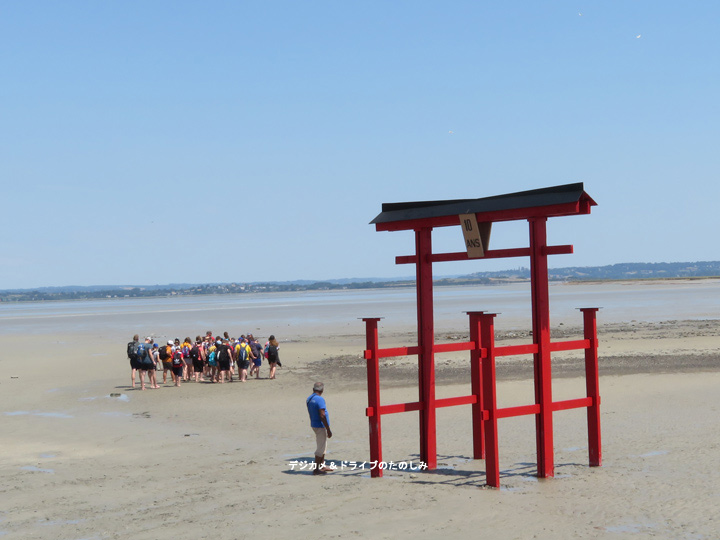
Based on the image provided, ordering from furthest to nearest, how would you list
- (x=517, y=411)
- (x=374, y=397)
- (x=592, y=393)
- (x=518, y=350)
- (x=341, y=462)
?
(x=341, y=462), (x=592, y=393), (x=374, y=397), (x=518, y=350), (x=517, y=411)

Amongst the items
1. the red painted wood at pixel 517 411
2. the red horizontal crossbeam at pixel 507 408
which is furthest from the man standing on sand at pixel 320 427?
the red painted wood at pixel 517 411

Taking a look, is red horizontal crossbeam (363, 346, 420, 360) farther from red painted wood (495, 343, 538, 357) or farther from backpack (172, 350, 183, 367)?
backpack (172, 350, 183, 367)

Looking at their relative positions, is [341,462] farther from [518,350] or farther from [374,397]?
[518,350]

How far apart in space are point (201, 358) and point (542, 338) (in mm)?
14463

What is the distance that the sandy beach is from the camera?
29.2ft

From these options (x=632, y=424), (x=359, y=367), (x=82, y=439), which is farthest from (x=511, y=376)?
(x=82, y=439)

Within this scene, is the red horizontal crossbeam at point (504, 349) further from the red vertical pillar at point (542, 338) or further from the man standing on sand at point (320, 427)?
the man standing on sand at point (320, 427)

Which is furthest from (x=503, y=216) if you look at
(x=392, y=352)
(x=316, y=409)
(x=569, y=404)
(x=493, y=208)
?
(x=316, y=409)

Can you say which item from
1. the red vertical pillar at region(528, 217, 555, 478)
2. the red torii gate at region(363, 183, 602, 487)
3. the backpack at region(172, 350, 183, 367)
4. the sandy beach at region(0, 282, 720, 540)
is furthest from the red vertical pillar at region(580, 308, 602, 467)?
the backpack at region(172, 350, 183, 367)

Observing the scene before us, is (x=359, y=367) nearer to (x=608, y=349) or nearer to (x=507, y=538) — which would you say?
(x=608, y=349)

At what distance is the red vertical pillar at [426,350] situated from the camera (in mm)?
11562

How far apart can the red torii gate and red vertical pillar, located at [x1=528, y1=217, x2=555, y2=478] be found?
13mm

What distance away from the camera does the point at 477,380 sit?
462 inches

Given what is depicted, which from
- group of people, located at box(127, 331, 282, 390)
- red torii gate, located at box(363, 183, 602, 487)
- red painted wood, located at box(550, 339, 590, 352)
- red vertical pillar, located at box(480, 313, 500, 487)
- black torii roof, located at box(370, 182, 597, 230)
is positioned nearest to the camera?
black torii roof, located at box(370, 182, 597, 230)
